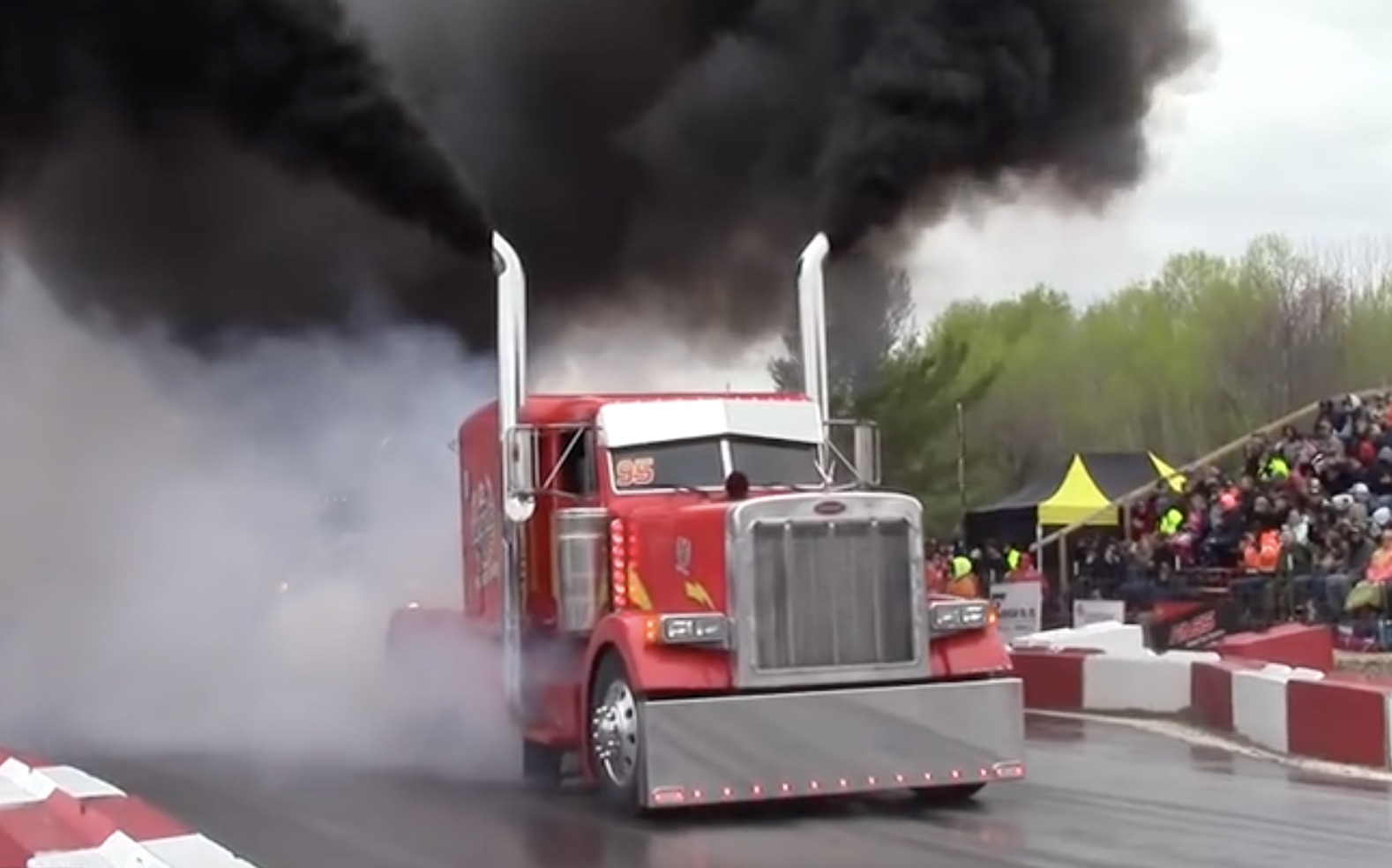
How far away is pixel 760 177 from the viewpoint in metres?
16.7

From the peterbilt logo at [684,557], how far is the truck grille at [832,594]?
0.53 m


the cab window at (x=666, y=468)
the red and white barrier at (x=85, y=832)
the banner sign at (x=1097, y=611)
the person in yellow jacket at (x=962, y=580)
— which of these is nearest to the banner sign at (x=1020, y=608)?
the banner sign at (x=1097, y=611)

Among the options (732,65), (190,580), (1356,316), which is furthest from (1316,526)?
(1356,316)

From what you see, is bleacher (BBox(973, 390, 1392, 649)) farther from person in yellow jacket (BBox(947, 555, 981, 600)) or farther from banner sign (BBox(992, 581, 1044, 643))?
person in yellow jacket (BBox(947, 555, 981, 600))

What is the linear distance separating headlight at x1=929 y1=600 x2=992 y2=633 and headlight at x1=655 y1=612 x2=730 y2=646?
1.26 meters

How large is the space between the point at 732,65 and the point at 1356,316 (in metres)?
44.6

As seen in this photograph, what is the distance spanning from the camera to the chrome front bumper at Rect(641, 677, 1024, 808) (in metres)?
10.4

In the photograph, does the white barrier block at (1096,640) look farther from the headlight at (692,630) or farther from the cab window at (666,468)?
the headlight at (692,630)

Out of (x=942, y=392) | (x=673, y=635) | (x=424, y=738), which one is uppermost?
(x=942, y=392)

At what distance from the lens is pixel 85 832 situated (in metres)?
6.80

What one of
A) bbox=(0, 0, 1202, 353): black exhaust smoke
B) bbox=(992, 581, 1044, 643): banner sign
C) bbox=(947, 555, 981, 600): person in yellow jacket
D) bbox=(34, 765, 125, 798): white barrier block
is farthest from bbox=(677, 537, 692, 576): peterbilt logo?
bbox=(947, 555, 981, 600): person in yellow jacket

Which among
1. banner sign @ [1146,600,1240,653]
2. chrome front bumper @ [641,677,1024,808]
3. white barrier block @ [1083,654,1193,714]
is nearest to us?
chrome front bumper @ [641,677,1024,808]

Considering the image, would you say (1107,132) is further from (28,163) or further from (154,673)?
(154,673)

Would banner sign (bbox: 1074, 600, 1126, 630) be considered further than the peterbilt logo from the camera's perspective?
Yes
